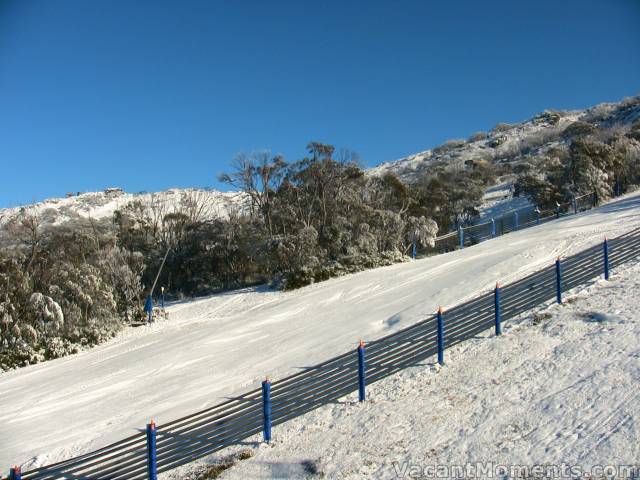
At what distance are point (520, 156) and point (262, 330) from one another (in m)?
74.9

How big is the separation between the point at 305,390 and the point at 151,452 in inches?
124

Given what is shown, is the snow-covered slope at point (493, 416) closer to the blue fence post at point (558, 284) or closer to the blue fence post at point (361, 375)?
the blue fence post at point (361, 375)

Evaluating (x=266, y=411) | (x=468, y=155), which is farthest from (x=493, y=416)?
(x=468, y=155)

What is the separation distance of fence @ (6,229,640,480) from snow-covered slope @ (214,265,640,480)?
33cm

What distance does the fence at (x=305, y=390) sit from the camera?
9.63 metres

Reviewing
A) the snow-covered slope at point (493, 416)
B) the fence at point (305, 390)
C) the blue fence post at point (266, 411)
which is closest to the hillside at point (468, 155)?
the fence at point (305, 390)

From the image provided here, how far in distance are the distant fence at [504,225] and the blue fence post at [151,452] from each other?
27.4 meters

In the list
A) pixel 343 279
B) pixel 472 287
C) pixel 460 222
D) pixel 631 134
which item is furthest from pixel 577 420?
pixel 631 134

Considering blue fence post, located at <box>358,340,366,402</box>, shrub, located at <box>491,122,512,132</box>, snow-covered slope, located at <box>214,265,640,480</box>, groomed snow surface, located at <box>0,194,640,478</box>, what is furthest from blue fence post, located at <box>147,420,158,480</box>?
shrub, located at <box>491,122,512,132</box>

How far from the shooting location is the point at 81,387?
17.7m

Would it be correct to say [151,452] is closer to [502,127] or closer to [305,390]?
[305,390]

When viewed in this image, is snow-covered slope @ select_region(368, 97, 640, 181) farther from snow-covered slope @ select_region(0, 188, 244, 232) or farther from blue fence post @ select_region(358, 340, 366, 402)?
blue fence post @ select_region(358, 340, 366, 402)

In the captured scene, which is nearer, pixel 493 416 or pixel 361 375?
pixel 493 416

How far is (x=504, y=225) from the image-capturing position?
39.6m
